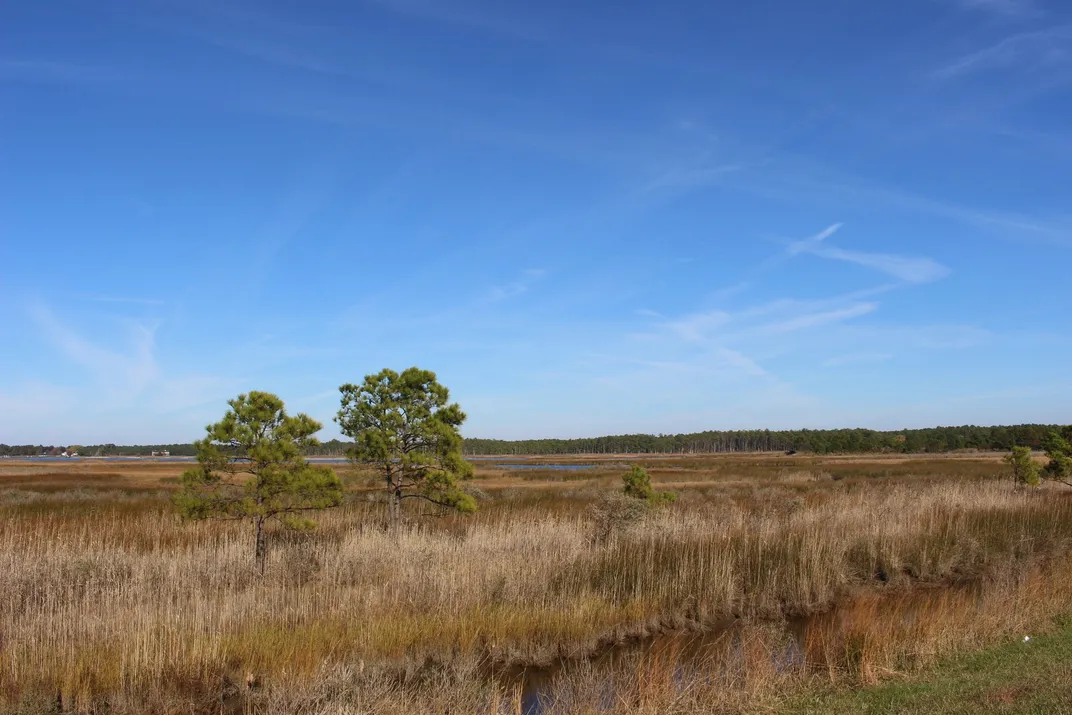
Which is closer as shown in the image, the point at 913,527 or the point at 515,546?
the point at 515,546

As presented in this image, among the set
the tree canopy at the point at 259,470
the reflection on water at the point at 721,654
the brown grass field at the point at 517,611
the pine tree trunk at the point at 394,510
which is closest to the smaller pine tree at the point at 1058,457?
the brown grass field at the point at 517,611

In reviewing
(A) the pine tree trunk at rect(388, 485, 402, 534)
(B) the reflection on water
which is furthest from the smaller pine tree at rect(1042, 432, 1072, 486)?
(A) the pine tree trunk at rect(388, 485, 402, 534)

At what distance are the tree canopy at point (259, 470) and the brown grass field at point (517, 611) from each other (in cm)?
96

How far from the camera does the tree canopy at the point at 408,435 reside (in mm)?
14031

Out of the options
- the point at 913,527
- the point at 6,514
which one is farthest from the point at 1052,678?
the point at 6,514

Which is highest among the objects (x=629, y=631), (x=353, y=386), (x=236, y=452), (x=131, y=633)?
(x=353, y=386)

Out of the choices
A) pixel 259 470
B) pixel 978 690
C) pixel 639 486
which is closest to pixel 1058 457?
pixel 639 486

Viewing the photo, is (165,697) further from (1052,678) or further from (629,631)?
(1052,678)

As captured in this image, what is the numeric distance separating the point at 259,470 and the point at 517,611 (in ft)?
17.0

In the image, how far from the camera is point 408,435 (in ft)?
46.7

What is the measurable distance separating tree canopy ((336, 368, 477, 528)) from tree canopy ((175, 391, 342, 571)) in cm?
199

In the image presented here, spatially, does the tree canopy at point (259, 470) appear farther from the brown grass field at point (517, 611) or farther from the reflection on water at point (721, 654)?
the reflection on water at point (721, 654)

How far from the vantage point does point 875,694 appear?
262 inches

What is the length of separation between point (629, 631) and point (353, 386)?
24.3 ft
